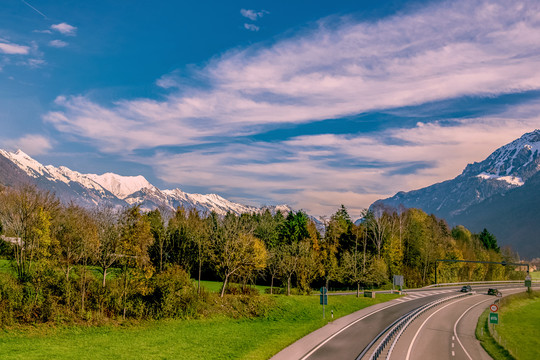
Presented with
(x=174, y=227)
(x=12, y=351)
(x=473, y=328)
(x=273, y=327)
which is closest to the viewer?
(x=12, y=351)

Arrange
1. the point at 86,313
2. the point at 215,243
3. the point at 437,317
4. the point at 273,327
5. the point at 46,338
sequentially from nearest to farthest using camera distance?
the point at 46,338 → the point at 86,313 → the point at 273,327 → the point at 437,317 → the point at 215,243

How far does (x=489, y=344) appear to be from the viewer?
40.0 metres

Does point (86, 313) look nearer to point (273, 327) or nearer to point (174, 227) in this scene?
point (273, 327)

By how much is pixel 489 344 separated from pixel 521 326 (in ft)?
77.1

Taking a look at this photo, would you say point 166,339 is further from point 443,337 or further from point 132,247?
point 443,337

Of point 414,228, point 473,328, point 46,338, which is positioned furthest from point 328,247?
point 46,338

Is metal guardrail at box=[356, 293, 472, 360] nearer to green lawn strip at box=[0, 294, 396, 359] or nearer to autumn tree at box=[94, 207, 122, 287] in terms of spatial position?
green lawn strip at box=[0, 294, 396, 359]

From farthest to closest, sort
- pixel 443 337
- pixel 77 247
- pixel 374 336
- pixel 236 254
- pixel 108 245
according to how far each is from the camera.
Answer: pixel 236 254
pixel 108 245
pixel 77 247
pixel 443 337
pixel 374 336

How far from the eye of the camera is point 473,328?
1902 inches

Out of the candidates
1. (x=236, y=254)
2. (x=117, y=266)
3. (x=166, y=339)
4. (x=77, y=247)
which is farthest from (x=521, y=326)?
(x=77, y=247)

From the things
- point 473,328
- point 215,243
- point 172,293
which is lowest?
point 473,328

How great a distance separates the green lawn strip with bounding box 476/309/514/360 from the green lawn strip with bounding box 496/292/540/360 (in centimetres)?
81

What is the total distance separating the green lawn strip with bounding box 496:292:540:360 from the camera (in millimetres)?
42812

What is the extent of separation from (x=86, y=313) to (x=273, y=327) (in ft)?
61.6
